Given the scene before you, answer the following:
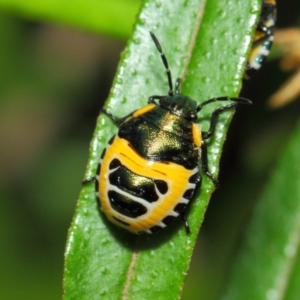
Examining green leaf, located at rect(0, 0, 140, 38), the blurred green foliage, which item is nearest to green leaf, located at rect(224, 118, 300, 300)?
the blurred green foliage

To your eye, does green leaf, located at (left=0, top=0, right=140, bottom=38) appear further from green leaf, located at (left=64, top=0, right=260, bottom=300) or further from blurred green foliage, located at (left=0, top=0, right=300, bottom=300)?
blurred green foliage, located at (left=0, top=0, right=300, bottom=300)

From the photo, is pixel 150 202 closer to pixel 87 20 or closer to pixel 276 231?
pixel 276 231

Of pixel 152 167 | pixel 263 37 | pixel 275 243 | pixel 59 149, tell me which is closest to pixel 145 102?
pixel 152 167

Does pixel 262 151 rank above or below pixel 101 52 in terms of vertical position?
below

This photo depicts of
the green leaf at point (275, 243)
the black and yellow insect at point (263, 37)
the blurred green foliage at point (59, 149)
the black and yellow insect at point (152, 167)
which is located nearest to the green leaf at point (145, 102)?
the black and yellow insect at point (152, 167)

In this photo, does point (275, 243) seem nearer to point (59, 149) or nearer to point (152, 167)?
point (152, 167)

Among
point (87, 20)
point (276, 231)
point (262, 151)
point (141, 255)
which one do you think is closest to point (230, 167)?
point (262, 151)
